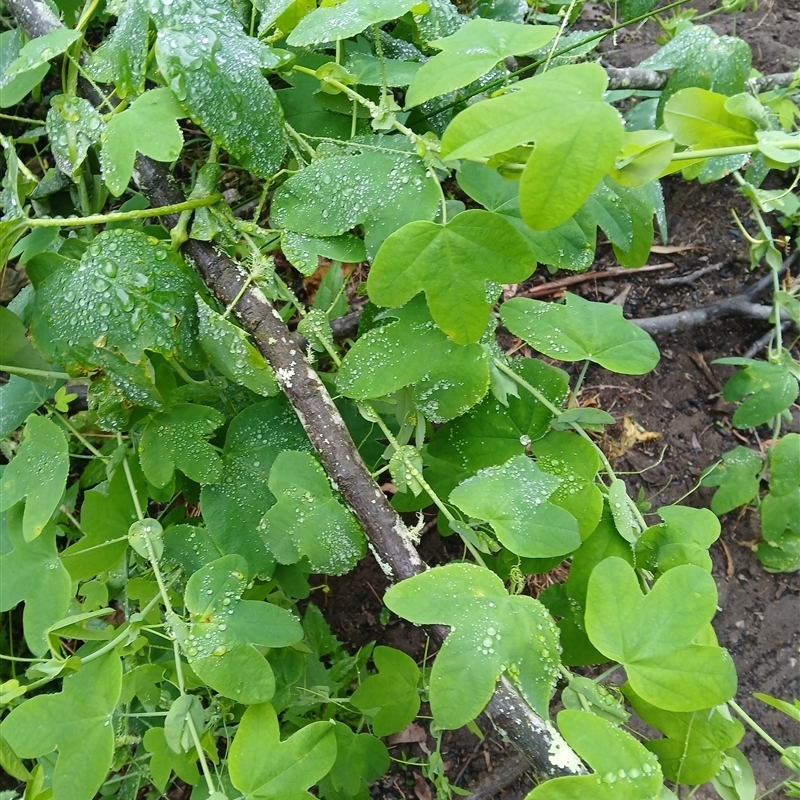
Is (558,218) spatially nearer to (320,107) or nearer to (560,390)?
(560,390)

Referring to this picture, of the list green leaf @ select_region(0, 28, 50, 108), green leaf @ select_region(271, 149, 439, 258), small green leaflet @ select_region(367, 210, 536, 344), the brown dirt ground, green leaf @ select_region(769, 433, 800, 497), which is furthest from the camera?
the brown dirt ground

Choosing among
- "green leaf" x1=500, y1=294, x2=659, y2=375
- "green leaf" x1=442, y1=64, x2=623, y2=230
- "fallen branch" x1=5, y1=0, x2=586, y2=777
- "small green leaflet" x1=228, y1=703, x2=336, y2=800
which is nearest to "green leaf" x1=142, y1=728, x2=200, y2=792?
"small green leaflet" x1=228, y1=703, x2=336, y2=800

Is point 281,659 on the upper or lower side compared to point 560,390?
lower

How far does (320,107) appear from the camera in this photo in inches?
55.9

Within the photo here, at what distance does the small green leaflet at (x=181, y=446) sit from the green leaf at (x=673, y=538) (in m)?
0.95

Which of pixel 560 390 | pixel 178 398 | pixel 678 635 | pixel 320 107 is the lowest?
pixel 678 635

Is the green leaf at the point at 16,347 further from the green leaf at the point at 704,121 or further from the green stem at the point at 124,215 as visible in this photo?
the green leaf at the point at 704,121

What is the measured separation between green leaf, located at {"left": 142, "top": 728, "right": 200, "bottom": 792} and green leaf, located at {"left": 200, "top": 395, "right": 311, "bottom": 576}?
41 centimetres

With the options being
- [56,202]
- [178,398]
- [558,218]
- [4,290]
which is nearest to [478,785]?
[178,398]

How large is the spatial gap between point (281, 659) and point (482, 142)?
4.37ft

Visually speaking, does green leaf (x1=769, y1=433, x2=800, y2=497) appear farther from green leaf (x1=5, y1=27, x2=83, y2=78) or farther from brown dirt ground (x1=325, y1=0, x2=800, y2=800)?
green leaf (x1=5, y1=27, x2=83, y2=78)

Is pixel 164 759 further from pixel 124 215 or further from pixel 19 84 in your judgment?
pixel 19 84

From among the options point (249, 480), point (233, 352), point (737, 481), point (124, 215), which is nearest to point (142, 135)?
point (124, 215)

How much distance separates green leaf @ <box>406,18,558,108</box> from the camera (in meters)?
1.05
